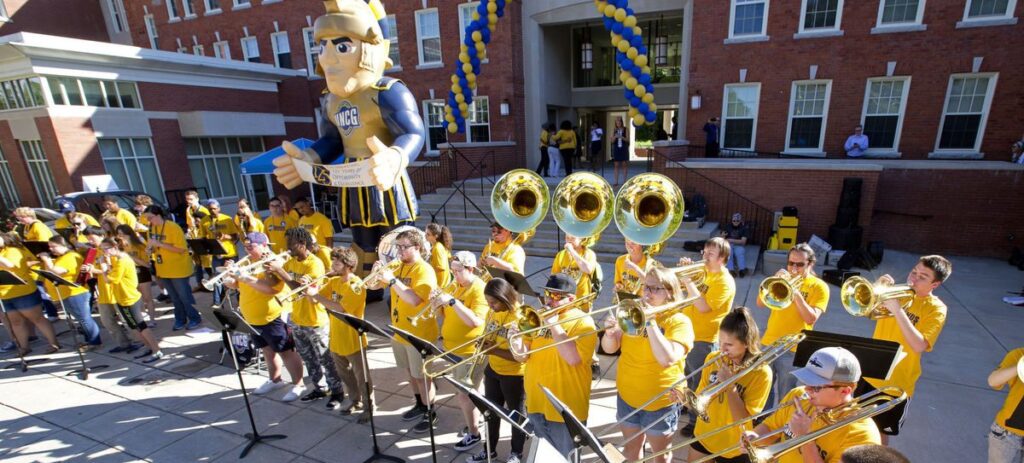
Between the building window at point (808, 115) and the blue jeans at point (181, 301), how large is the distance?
48.4ft

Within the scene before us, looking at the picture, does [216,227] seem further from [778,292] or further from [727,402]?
[778,292]

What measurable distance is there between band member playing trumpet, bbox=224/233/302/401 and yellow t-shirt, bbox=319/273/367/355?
638mm

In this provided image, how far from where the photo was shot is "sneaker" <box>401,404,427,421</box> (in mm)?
4727

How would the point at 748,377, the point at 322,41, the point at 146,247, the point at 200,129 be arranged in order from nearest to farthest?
the point at 748,377 < the point at 322,41 < the point at 146,247 < the point at 200,129

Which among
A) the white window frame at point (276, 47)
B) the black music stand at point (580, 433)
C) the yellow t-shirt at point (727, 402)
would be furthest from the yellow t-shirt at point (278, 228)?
the white window frame at point (276, 47)

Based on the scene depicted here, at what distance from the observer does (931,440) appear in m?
4.10

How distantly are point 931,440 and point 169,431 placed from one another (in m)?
7.62

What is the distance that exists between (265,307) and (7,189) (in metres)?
18.5

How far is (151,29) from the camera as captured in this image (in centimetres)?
2153

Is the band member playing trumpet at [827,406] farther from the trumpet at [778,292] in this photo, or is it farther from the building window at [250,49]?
the building window at [250,49]

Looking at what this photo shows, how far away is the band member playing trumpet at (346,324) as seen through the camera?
434 centimetres

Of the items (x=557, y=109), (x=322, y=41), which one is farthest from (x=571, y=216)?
(x=557, y=109)

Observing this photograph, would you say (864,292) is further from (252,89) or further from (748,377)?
(252,89)

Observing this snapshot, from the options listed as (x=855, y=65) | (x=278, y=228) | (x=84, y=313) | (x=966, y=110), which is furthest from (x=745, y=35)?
(x=84, y=313)
